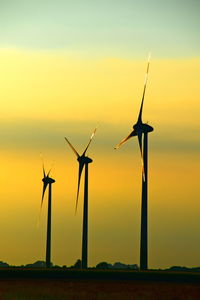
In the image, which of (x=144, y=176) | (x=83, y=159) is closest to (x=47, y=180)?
(x=83, y=159)

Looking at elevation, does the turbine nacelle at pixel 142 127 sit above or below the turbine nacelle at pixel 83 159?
above

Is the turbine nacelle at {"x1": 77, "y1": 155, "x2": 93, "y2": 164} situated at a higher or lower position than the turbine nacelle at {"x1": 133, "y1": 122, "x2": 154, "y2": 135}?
lower

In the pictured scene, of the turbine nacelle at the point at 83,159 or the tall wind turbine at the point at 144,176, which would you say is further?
the turbine nacelle at the point at 83,159

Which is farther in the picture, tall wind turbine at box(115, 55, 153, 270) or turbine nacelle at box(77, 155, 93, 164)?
turbine nacelle at box(77, 155, 93, 164)

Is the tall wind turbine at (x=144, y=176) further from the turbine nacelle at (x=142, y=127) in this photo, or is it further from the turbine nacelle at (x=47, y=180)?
the turbine nacelle at (x=47, y=180)

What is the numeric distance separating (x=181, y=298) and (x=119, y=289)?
9.59 m

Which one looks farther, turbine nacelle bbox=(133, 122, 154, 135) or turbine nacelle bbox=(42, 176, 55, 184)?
turbine nacelle bbox=(42, 176, 55, 184)

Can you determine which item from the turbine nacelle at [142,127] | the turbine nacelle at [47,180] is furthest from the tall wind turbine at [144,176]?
the turbine nacelle at [47,180]

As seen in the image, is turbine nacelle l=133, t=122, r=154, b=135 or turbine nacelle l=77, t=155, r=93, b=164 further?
turbine nacelle l=77, t=155, r=93, b=164

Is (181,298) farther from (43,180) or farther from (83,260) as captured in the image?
(43,180)

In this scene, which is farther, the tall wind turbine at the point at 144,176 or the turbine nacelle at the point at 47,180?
the turbine nacelle at the point at 47,180

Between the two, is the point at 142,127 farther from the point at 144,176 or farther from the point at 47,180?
the point at 47,180

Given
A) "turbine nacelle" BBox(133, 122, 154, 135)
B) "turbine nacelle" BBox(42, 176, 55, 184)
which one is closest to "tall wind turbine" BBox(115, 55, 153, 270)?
"turbine nacelle" BBox(133, 122, 154, 135)

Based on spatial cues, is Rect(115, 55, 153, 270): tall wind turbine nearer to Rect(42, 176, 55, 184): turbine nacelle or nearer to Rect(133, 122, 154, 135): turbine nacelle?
Rect(133, 122, 154, 135): turbine nacelle
